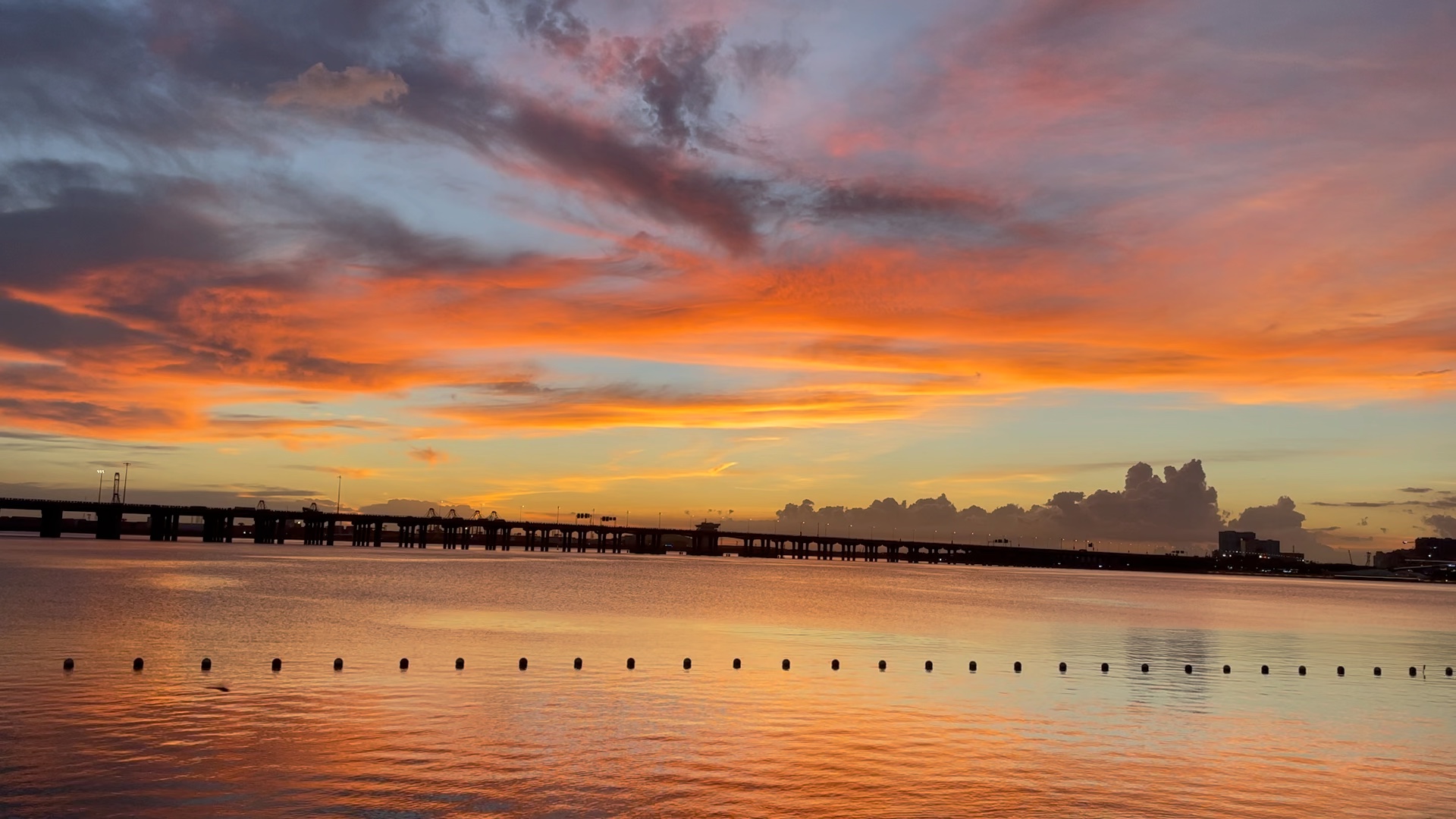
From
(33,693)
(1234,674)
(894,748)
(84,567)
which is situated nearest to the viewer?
(894,748)

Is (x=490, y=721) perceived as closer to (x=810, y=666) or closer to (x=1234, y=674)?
(x=810, y=666)

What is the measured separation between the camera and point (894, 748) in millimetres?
38938

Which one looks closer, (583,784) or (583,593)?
(583,784)

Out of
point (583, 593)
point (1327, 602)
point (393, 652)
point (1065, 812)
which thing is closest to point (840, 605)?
point (583, 593)

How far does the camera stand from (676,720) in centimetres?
4319

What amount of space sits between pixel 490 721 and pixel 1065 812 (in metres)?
20.8

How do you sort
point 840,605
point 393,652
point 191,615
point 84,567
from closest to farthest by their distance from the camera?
point 393,652
point 191,615
point 840,605
point 84,567

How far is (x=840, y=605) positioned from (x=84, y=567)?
106 m

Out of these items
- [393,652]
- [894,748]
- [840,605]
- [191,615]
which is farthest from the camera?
[840,605]

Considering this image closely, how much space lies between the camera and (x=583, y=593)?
136 m

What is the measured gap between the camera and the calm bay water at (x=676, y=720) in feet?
101

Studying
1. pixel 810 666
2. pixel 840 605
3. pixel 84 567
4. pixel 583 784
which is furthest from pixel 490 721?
pixel 84 567

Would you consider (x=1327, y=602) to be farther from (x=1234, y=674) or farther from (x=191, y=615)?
(x=191, y=615)

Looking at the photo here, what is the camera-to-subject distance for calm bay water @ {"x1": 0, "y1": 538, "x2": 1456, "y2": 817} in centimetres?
3075
